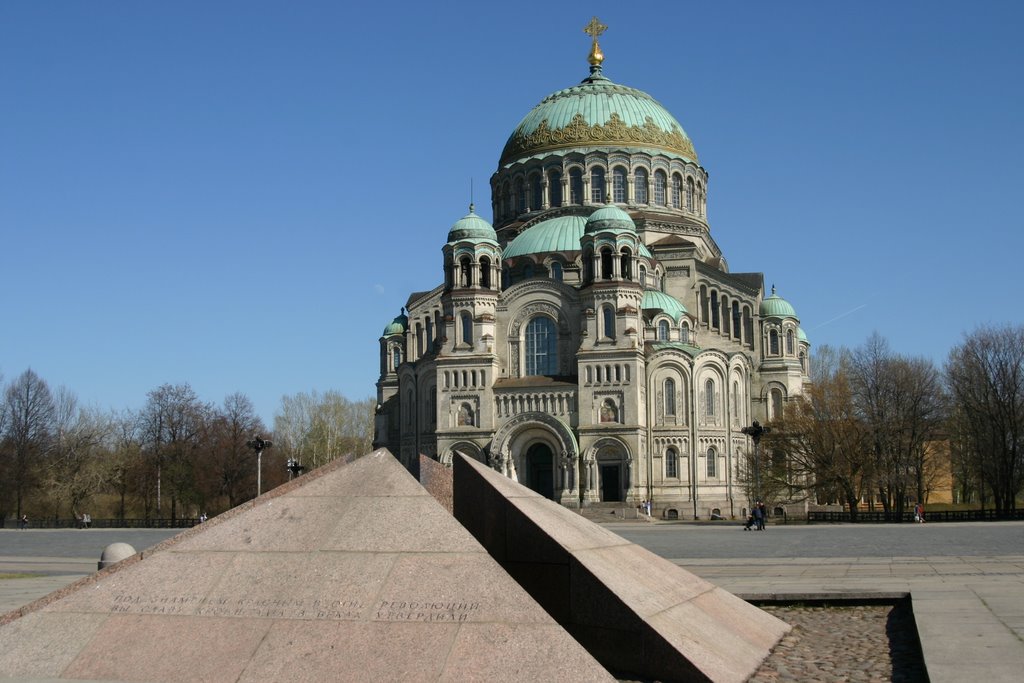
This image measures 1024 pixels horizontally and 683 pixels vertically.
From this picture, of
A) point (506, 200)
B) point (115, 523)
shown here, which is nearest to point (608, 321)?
point (506, 200)

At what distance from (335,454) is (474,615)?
96.4m

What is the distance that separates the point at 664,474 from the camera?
64.1 meters

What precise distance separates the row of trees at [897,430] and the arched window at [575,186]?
2195 centimetres

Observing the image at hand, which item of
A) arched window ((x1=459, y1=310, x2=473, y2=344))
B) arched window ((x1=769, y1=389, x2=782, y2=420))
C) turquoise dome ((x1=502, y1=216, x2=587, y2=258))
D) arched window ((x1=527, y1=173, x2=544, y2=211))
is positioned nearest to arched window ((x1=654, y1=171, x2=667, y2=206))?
turquoise dome ((x1=502, y1=216, x2=587, y2=258))

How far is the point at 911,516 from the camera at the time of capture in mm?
54250

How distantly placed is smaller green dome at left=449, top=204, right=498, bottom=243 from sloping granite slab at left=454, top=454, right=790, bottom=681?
54949 mm

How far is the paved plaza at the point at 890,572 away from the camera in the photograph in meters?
10.5

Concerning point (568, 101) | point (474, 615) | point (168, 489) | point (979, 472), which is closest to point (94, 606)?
point (474, 615)

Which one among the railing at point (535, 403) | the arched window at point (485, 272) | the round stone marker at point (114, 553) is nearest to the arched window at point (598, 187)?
the arched window at point (485, 272)

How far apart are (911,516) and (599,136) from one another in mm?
33951

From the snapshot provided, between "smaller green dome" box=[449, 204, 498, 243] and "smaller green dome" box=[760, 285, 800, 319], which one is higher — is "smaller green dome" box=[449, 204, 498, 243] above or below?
above

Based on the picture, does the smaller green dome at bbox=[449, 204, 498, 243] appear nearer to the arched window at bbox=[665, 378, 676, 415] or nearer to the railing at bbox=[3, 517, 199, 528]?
the arched window at bbox=[665, 378, 676, 415]

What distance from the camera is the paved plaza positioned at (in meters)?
10.5

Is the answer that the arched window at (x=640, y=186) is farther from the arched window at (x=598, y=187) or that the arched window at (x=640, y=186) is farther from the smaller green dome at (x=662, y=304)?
the smaller green dome at (x=662, y=304)
